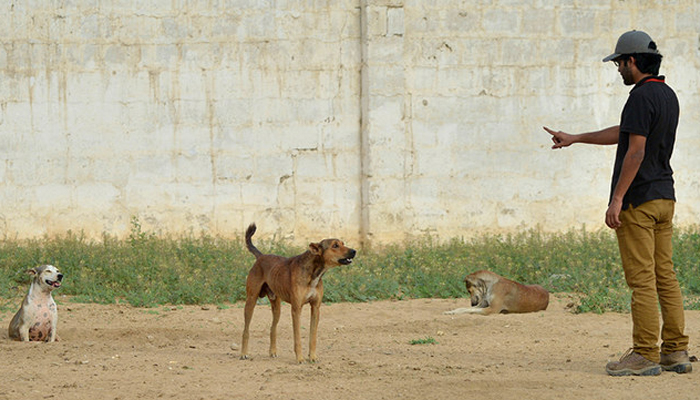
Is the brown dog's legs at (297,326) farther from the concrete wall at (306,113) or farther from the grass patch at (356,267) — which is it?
the concrete wall at (306,113)

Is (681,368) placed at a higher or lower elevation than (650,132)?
lower

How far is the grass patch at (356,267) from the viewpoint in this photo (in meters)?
9.88

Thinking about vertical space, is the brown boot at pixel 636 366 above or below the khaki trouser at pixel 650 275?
below

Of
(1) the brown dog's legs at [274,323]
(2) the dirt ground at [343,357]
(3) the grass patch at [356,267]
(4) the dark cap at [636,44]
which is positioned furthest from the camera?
(3) the grass patch at [356,267]

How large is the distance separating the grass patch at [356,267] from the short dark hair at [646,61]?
11.1 feet

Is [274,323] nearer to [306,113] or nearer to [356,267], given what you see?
[356,267]

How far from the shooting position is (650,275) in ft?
19.6

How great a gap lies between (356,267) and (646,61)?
17.5ft

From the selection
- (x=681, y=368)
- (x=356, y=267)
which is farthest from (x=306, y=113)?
(x=681, y=368)

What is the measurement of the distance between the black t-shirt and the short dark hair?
0.20ft

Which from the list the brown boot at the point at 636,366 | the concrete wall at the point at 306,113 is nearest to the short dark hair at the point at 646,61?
the brown boot at the point at 636,366

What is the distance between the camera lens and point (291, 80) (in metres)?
12.1

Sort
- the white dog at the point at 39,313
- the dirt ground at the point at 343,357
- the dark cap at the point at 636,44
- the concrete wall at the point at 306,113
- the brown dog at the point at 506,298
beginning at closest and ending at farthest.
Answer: the dirt ground at the point at 343,357, the dark cap at the point at 636,44, the white dog at the point at 39,313, the brown dog at the point at 506,298, the concrete wall at the point at 306,113

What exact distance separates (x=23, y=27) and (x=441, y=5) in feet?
17.3
